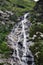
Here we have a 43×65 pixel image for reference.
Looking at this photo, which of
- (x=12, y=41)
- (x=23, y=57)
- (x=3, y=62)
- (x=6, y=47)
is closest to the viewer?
(x=3, y=62)

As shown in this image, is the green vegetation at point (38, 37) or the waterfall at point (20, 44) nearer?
the green vegetation at point (38, 37)

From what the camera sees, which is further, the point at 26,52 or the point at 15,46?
the point at 15,46

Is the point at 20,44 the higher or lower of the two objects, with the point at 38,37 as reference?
lower

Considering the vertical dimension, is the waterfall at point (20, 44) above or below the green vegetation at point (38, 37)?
below

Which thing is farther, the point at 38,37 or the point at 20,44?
the point at 20,44

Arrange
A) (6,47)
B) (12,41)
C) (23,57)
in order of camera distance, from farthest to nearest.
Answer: (12,41) < (6,47) < (23,57)

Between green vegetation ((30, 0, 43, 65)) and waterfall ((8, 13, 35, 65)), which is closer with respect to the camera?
green vegetation ((30, 0, 43, 65))

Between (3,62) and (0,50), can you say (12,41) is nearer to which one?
(0,50)

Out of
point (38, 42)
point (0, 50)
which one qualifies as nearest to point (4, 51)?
point (0, 50)
